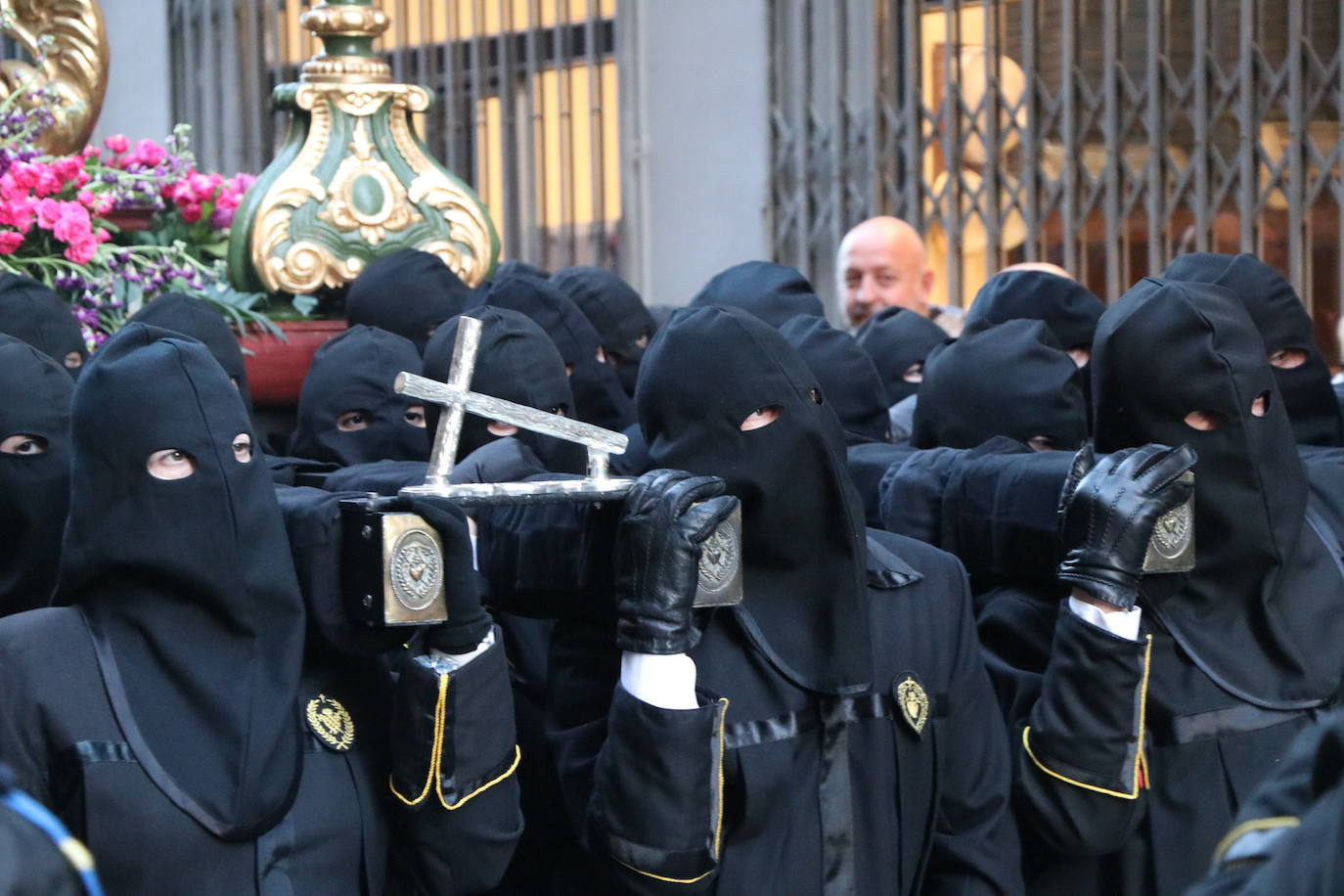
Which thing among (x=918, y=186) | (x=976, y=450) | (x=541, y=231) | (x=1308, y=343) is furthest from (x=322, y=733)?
(x=541, y=231)

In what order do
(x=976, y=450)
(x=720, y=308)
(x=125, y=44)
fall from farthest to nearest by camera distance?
1. (x=125, y=44)
2. (x=976, y=450)
3. (x=720, y=308)

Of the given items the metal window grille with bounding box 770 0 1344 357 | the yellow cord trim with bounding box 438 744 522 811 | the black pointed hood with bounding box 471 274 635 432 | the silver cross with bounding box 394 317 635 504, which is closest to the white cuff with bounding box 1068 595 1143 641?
the silver cross with bounding box 394 317 635 504

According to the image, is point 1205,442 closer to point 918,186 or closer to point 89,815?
point 89,815

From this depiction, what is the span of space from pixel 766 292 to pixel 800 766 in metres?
2.42

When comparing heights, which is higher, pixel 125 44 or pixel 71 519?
pixel 125 44

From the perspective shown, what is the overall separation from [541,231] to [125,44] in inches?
121

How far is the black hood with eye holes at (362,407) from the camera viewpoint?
4.75 meters

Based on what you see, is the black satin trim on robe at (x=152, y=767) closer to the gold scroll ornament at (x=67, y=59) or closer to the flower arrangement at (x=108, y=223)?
the flower arrangement at (x=108, y=223)

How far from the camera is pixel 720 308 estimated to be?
3191mm

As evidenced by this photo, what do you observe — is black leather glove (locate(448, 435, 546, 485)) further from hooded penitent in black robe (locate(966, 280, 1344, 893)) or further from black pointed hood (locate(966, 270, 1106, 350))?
black pointed hood (locate(966, 270, 1106, 350))

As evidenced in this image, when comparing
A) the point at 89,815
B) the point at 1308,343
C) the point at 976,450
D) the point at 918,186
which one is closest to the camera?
the point at 89,815

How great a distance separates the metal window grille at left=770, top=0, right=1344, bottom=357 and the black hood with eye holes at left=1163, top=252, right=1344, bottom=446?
Answer: 10.9 ft

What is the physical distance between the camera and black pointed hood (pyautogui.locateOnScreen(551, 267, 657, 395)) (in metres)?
5.64

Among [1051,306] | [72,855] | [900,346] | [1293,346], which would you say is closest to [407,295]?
[900,346]
